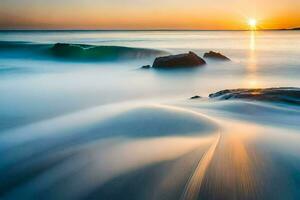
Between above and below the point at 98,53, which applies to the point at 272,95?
below

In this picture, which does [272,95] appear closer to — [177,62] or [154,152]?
[154,152]

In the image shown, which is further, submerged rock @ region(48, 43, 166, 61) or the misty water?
submerged rock @ region(48, 43, 166, 61)

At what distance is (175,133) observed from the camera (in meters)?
4.44

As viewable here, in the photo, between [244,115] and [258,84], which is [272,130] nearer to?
[244,115]

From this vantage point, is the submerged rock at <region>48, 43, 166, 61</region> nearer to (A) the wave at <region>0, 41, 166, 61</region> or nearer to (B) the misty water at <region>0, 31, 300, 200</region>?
(A) the wave at <region>0, 41, 166, 61</region>

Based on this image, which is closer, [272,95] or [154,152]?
[154,152]

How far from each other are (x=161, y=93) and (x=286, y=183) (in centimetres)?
779

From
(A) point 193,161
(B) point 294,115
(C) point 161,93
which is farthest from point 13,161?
(C) point 161,93

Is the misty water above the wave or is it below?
below

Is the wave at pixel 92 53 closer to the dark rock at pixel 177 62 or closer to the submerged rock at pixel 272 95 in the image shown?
the dark rock at pixel 177 62

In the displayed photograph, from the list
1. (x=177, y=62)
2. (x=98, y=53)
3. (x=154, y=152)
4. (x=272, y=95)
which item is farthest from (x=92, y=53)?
(x=154, y=152)

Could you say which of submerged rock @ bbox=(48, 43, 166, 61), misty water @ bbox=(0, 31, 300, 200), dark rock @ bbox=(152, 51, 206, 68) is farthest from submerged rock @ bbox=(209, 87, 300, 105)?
submerged rock @ bbox=(48, 43, 166, 61)

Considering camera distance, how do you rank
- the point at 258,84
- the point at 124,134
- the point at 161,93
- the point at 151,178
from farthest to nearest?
the point at 258,84 → the point at 161,93 → the point at 124,134 → the point at 151,178

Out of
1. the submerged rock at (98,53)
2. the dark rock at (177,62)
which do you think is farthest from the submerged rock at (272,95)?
the submerged rock at (98,53)
